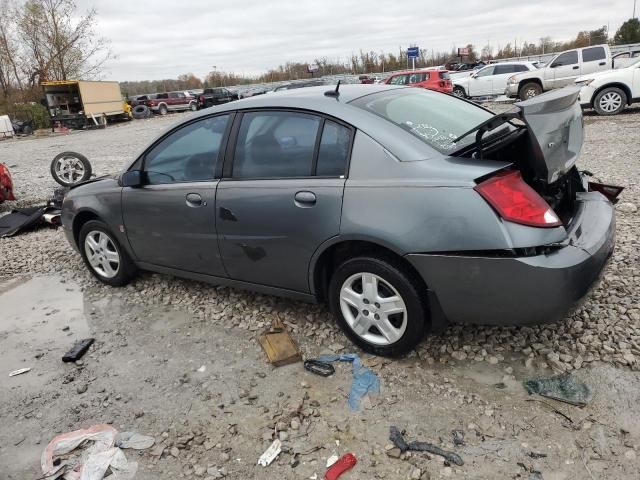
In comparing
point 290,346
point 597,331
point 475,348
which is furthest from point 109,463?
point 597,331

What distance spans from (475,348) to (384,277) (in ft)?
2.64

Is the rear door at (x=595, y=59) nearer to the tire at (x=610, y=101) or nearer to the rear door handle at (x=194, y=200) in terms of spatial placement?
the tire at (x=610, y=101)

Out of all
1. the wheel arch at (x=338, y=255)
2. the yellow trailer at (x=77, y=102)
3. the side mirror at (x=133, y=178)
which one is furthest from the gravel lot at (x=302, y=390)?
the yellow trailer at (x=77, y=102)

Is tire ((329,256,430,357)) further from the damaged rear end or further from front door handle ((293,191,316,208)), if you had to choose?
front door handle ((293,191,316,208))

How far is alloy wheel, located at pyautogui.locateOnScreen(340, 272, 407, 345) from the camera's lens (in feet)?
9.42

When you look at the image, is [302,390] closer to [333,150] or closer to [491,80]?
[333,150]

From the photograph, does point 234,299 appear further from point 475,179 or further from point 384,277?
point 475,179

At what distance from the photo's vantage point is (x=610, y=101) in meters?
12.9

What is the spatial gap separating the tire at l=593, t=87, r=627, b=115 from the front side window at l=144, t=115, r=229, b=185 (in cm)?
1260

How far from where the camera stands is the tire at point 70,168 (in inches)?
337

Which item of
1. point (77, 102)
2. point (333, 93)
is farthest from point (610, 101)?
point (77, 102)

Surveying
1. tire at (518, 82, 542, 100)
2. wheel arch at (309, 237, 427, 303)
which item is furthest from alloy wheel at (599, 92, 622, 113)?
wheel arch at (309, 237, 427, 303)

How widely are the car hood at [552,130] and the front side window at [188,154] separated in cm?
203

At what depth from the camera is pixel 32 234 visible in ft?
22.2
